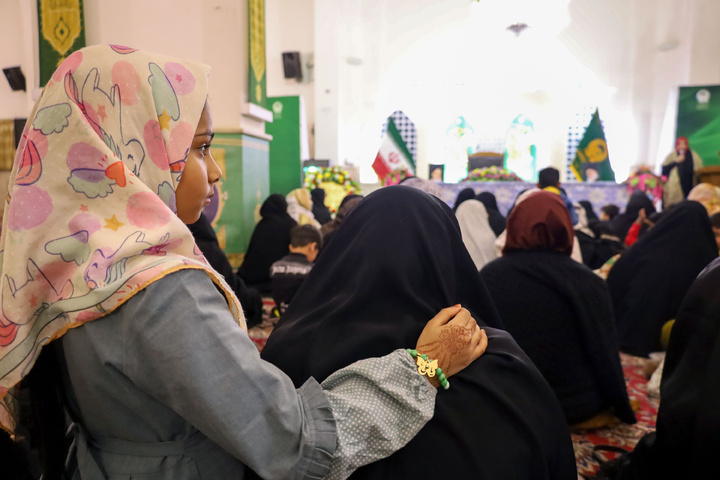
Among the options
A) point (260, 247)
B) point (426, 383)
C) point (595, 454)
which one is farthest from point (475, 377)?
point (260, 247)

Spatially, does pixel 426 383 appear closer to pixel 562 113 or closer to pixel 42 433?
pixel 42 433

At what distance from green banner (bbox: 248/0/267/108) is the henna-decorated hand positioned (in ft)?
11.3

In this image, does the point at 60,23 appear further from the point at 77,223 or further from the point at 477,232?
the point at 77,223

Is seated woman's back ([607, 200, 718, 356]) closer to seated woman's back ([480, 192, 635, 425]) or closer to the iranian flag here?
seated woman's back ([480, 192, 635, 425])

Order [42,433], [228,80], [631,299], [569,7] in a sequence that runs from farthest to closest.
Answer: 1. [569,7]
2. [228,80]
3. [631,299]
4. [42,433]

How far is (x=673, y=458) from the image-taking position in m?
1.35

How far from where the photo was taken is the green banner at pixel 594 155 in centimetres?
996

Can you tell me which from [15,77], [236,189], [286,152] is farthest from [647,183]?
[15,77]

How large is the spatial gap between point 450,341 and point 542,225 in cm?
145

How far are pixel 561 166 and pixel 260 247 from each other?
8823 millimetres

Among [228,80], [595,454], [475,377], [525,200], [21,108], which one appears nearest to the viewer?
[475,377]

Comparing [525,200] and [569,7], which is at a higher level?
[569,7]

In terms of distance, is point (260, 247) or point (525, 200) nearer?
point (525, 200)

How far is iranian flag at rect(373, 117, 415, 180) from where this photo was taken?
34.5 feet
